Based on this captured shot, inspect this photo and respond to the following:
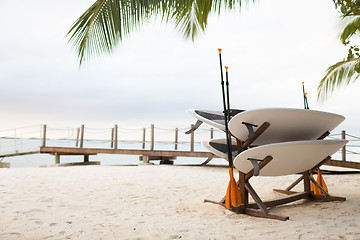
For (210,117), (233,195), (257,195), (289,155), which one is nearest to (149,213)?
(233,195)

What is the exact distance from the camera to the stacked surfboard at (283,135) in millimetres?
2770

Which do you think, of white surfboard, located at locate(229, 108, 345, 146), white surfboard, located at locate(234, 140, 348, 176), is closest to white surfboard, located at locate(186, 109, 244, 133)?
white surfboard, located at locate(229, 108, 345, 146)

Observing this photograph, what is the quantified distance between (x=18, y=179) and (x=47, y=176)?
53cm

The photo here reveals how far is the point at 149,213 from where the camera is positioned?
10.5 feet

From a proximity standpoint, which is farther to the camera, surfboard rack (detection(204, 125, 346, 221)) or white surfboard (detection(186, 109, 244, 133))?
white surfboard (detection(186, 109, 244, 133))

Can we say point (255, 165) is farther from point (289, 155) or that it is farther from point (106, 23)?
point (106, 23)

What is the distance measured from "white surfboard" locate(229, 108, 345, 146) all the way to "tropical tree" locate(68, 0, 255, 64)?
153cm

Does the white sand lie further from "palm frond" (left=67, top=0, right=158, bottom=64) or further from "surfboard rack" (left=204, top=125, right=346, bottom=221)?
"palm frond" (left=67, top=0, right=158, bottom=64)

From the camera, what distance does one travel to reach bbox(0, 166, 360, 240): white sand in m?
2.41

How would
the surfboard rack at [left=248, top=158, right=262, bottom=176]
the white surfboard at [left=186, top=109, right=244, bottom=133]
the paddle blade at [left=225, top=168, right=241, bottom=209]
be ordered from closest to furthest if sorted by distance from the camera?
the surfboard rack at [left=248, top=158, right=262, bottom=176] < the paddle blade at [left=225, top=168, right=241, bottom=209] < the white surfboard at [left=186, top=109, right=244, bottom=133]

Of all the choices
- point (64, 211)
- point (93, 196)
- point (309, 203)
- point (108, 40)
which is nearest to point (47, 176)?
point (93, 196)

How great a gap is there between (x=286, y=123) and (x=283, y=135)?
0.93ft

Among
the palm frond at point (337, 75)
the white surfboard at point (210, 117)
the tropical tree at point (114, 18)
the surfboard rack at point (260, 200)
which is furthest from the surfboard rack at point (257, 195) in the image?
A: the palm frond at point (337, 75)

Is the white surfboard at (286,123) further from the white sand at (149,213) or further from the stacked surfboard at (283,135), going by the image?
the white sand at (149,213)
